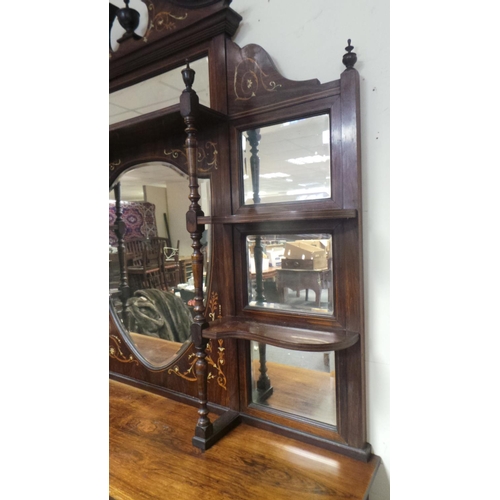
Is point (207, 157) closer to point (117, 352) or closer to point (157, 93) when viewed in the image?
point (157, 93)

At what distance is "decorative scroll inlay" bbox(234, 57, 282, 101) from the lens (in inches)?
31.7

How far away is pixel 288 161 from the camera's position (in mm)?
808

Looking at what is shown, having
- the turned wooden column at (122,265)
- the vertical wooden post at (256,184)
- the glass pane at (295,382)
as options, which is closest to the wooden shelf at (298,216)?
the vertical wooden post at (256,184)

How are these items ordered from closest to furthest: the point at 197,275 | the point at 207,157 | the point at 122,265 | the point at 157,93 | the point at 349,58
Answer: the point at 349,58 → the point at 197,275 → the point at 207,157 → the point at 157,93 → the point at 122,265

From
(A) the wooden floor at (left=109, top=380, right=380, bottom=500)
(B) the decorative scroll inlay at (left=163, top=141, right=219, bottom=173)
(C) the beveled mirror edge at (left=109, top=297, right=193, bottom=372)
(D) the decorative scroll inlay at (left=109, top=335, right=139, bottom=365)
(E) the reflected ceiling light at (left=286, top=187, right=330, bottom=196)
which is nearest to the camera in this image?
(A) the wooden floor at (left=109, top=380, right=380, bottom=500)

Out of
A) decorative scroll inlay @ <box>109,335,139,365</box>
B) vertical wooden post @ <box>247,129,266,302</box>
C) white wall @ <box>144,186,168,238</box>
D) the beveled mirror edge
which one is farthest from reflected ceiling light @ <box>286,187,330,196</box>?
decorative scroll inlay @ <box>109,335,139,365</box>

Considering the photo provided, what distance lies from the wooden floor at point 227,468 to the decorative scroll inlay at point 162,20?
1169 millimetres

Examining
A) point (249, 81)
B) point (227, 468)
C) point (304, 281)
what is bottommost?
point (227, 468)

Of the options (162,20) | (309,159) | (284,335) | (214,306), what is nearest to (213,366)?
(214,306)

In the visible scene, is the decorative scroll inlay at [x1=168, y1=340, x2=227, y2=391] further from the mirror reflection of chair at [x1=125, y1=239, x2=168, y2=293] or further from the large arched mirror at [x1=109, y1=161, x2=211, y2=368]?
the mirror reflection of chair at [x1=125, y1=239, x2=168, y2=293]

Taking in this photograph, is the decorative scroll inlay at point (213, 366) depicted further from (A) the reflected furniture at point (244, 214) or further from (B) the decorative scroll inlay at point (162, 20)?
(B) the decorative scroll inlay at point (162, 20)

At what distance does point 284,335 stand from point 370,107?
565 millimetres

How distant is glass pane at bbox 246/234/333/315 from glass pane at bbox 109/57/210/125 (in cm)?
46
